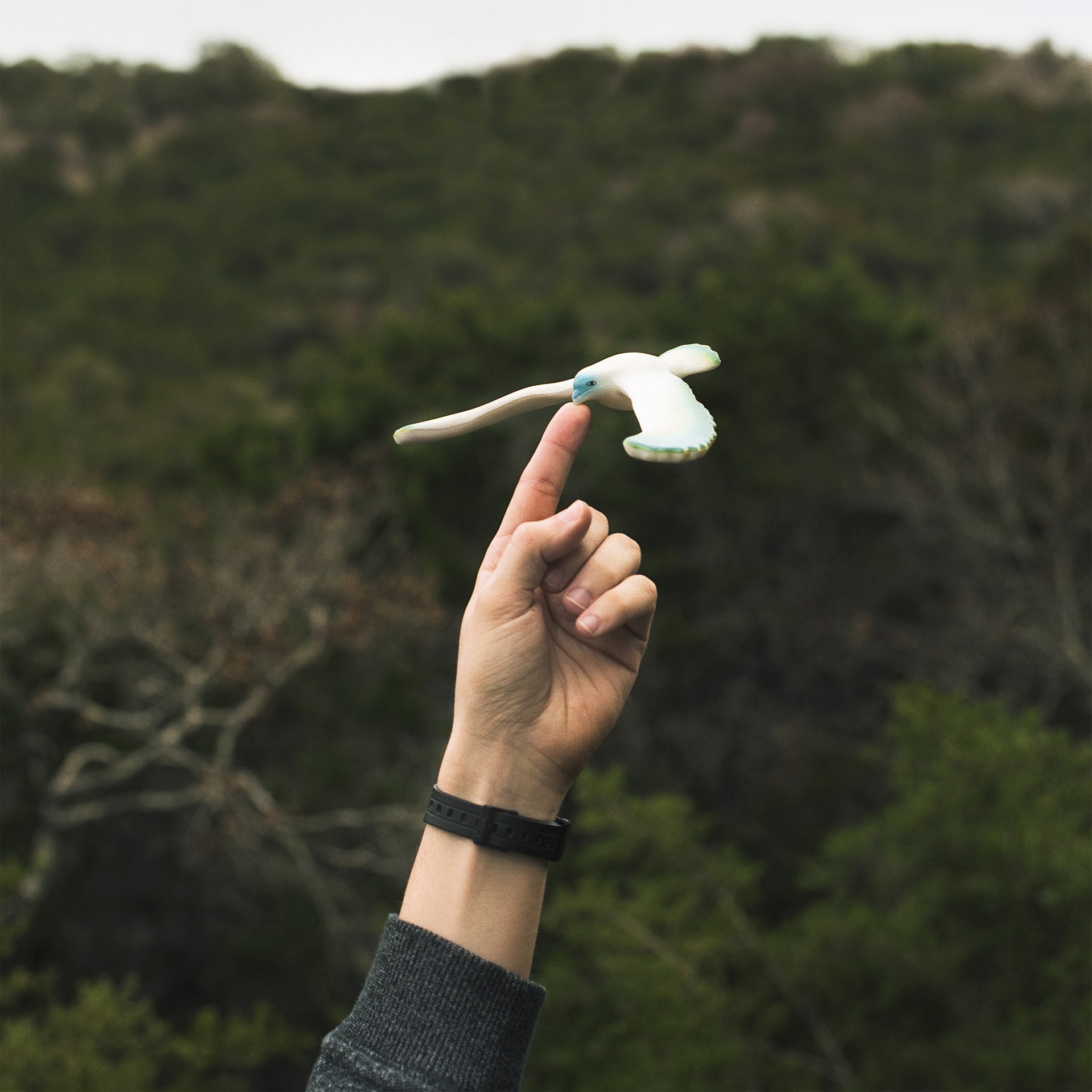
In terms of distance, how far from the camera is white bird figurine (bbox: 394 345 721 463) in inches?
44.2

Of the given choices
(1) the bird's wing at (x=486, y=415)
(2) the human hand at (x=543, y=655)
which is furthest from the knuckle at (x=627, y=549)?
(1) the bird's wing at (x=486, y=415)

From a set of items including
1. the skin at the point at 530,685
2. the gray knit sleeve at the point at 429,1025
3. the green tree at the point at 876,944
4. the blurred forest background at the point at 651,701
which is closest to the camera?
the gray knit sleeve at the point at 429,1025

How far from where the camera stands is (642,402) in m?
1.25

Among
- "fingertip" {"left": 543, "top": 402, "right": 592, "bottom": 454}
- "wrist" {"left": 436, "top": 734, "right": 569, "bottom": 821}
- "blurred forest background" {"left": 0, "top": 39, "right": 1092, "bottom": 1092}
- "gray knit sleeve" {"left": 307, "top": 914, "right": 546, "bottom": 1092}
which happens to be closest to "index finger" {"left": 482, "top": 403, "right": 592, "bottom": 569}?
"fingertip" {"left": 543, "top": 402, "right": 592, "bottom": 454}

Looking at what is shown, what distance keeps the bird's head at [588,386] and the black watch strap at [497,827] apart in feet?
1.75

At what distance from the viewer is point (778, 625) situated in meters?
10.6

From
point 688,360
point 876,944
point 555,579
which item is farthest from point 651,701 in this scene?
point 555,579

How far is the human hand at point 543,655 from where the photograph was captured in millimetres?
1181

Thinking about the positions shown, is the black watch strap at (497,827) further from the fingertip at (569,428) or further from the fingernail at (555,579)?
the fingertip at (569,428)

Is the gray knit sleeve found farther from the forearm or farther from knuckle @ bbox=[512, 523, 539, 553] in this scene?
knuckle @ bbox=[512, 523, 539, 553]

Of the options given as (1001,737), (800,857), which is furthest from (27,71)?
(1001,737)

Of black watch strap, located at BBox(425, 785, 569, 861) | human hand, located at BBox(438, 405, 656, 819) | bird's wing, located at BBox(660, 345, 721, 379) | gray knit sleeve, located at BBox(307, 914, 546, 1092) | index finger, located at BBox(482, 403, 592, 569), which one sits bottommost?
gray knit sleeve, located at BBox(307, 914, 546, 1092)

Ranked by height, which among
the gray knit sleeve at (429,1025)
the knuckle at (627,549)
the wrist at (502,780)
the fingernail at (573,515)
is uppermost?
the fingernail at (573,515)

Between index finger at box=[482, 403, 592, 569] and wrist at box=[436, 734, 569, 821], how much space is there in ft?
0.96
